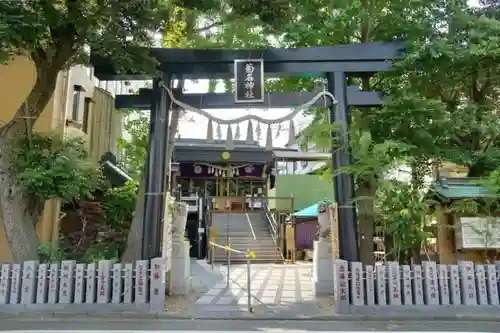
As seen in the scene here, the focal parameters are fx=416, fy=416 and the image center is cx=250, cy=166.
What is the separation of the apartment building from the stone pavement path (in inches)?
210

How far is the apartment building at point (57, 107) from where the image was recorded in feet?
42.9

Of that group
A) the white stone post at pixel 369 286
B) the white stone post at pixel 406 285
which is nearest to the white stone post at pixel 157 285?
the white stone post at pixel 369 286

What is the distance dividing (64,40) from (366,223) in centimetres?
901

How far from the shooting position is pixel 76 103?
1547cm

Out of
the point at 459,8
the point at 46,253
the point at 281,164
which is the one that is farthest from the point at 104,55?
the point at 281,164

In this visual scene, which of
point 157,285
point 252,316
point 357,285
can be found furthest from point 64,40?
point 357,285

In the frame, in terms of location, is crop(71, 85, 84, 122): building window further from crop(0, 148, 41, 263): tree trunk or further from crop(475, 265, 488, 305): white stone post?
crop(475, 265, 488, 305): white stone post

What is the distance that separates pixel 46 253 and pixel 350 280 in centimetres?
714

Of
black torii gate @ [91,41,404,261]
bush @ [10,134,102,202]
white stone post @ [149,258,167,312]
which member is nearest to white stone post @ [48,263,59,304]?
bush @ [10,134,102,202]

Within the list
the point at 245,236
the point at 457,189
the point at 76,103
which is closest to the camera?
the point at 457,189

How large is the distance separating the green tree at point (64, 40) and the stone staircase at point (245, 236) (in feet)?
38.0

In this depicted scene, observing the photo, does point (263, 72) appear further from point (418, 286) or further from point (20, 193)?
point (20, 193)

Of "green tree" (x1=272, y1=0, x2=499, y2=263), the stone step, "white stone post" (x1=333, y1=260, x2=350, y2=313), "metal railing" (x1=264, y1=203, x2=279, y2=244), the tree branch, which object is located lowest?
"white stone post" (x1=333, y1=260, x2=350, y2=313)

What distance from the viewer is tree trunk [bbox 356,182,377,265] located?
10930 millimetres
